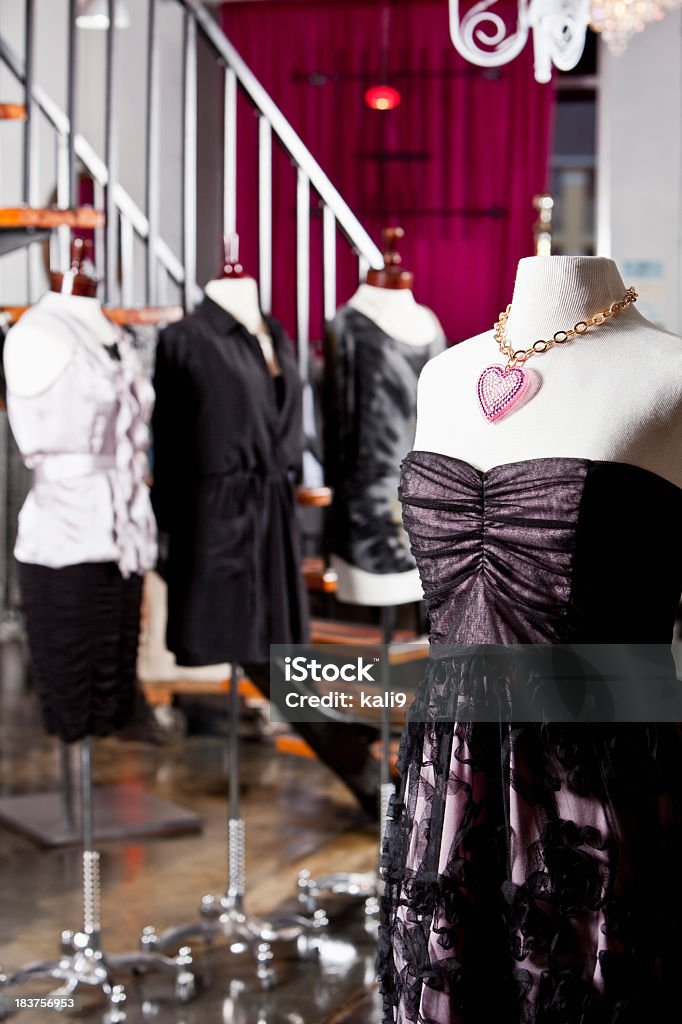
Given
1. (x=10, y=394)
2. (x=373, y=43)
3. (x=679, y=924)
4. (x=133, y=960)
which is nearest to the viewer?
(x=679, y=924)

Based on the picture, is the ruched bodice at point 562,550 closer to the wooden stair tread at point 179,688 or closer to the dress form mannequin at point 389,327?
the dress form mannequin at point 389,327

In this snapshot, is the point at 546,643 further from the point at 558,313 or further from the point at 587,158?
the point at 587,158

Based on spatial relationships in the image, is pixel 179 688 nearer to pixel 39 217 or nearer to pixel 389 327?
pixel 389 327

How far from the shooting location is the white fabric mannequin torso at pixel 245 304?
322 cm

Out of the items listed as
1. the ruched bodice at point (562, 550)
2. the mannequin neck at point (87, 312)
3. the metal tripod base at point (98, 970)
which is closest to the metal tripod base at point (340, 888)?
the metal tripod base at point (98, 970)

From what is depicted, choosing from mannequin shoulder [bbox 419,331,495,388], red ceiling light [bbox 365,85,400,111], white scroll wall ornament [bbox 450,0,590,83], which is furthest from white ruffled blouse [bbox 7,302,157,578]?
red ceiling light [bbox 365,85,400,111]

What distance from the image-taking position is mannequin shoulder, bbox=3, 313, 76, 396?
112 inches

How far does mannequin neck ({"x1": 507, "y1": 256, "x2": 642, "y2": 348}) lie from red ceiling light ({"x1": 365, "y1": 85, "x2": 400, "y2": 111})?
612cm

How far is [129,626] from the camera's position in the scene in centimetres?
314

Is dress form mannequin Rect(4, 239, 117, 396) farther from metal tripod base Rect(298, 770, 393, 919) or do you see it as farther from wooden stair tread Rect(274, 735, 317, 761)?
wooden stair tread Rect(274, 735, 317, 761)

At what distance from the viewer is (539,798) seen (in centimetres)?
146

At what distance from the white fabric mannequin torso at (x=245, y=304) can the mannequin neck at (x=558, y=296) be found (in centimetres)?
164

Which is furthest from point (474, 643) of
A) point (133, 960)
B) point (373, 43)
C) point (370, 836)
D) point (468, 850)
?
point (373, 43)

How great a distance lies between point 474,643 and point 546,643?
0.29 ft
